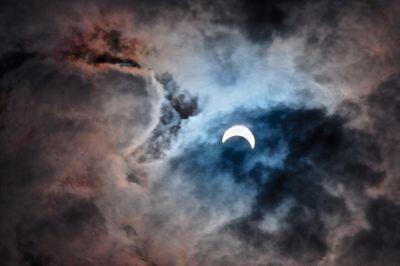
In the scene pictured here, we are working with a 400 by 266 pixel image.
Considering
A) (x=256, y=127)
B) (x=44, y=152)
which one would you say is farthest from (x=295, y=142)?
(x=44, y=152)

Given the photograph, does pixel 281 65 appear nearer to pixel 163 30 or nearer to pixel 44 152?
pixel 163 30

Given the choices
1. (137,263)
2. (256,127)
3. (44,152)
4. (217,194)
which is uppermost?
(256,127)

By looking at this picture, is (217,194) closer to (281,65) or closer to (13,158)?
(281,65)

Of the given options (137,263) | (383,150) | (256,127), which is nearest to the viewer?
(137,263)

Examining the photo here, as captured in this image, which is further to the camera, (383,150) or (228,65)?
(228,65)

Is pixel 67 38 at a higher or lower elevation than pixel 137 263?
higher

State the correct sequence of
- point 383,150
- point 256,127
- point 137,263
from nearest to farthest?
point 137,263 < point 383,150 < point 256,127

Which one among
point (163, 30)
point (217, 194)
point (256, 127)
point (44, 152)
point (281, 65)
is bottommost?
point (217, 194)

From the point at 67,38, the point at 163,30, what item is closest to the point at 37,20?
the point at 67,38

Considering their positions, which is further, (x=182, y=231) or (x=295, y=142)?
(x=295, y=142)
